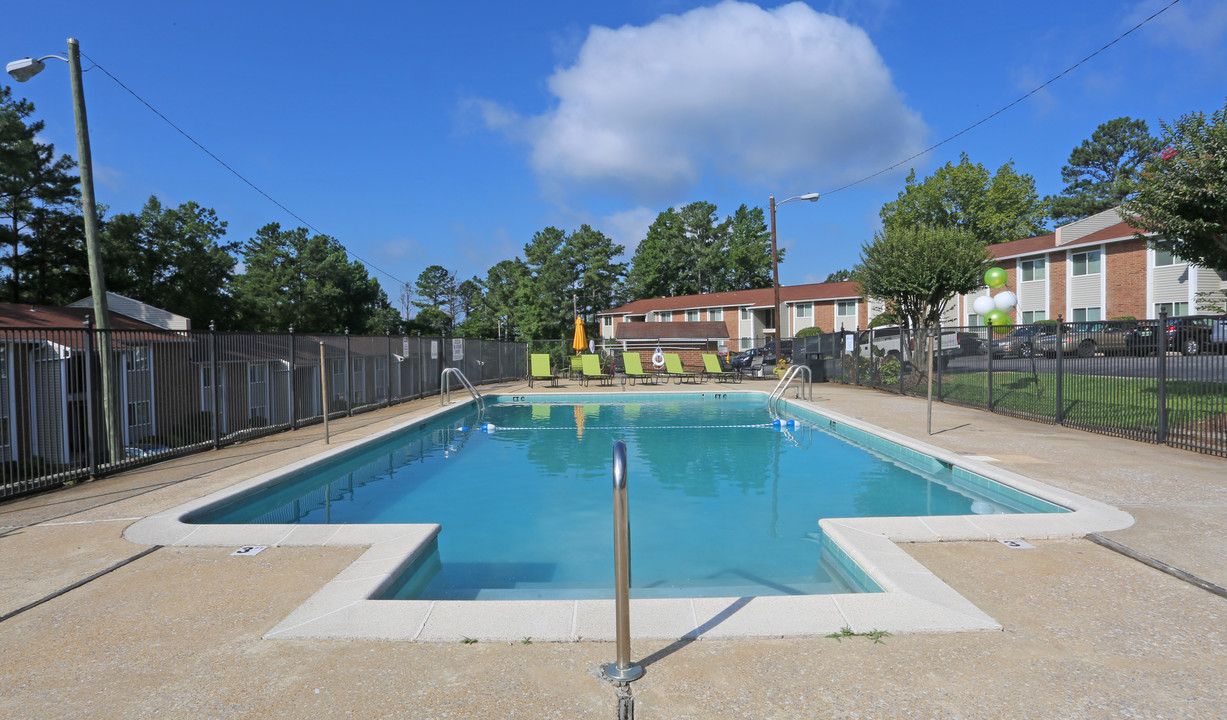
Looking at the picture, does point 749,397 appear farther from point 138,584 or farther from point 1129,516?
point 138,584

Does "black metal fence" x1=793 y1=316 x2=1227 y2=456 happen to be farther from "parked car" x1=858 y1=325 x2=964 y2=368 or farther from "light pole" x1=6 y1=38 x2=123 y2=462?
"light pole" x1=6 y1=38 x2=123 y2=462

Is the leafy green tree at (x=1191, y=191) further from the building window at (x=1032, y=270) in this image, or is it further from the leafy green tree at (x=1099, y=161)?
the leafy green tree at (x=1099, y=161)

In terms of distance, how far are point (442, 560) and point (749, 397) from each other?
48.6 feet

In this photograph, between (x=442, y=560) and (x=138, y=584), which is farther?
(x=442, y=560)

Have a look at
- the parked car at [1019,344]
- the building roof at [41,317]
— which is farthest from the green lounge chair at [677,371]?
the building roof at [41,317]

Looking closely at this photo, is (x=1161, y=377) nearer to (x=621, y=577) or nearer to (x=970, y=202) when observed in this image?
(x=621, y=577)

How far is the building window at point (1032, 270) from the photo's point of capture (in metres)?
33.6

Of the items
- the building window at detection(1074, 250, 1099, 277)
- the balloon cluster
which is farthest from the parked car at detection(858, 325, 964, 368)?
the building window at detection(1074, 250, 1099, 277)

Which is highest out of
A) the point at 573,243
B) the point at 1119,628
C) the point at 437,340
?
the point at 573,243

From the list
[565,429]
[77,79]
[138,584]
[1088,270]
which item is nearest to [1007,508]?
[138,584]

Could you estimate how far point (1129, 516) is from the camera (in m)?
5.39

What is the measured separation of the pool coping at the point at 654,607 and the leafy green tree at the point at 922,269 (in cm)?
1515

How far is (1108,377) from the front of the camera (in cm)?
1014

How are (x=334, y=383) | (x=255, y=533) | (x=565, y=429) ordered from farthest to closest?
(x=334, y=383)
(x=565, y=429)
(x=255, y=533)
